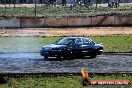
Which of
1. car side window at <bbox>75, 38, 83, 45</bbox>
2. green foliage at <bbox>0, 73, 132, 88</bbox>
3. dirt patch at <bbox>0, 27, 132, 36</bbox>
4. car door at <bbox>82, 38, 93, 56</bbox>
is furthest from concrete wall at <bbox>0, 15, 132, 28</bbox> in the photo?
green foliage at <bbox>0, 73, 132, 88</bbox>

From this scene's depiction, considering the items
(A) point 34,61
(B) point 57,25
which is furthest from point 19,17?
(A) point 34,61

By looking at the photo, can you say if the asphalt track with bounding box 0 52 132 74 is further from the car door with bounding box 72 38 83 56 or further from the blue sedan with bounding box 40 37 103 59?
the car door with bounding box 72 38 83 56

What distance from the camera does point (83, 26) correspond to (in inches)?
1745

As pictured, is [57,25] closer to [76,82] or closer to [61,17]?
[61,17]

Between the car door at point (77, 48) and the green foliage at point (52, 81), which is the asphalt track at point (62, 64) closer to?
the car door at point (77, 48)

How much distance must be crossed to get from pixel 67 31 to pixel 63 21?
148 inches

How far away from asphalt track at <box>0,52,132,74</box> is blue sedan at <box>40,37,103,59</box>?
0.37 meters

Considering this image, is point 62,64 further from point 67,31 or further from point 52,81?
point 67,31

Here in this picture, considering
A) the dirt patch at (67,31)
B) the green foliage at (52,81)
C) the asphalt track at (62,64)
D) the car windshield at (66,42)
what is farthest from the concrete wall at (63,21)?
the green foliage at (52,81)

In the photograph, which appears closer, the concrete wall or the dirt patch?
the dirt patch

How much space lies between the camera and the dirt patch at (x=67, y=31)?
38.3 metres

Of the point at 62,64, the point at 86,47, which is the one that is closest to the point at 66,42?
the point at 86,47

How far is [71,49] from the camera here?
2209 cm

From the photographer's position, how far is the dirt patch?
38.3m
